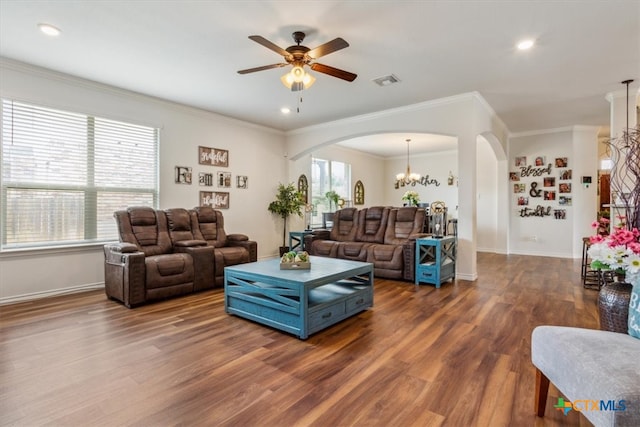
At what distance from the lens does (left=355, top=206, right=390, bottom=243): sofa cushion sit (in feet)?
18.3

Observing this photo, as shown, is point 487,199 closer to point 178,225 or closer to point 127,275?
point 178,225

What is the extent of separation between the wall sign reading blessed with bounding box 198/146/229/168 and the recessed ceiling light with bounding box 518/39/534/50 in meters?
4.67

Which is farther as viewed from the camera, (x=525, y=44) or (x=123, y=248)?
(x=123, y=248)

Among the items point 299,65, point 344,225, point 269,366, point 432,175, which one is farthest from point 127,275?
point 432,175

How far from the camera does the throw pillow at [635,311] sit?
1.53 m

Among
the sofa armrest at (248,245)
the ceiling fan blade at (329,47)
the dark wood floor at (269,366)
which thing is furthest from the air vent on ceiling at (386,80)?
the sofa armrest at (248,245)

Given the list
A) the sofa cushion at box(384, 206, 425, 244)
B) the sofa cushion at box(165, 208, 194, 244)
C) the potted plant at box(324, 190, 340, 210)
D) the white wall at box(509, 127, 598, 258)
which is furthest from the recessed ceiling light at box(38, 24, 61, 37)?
the white wall at box(509, 127, 598, 258)

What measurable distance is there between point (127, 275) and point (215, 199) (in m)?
→ 2.46

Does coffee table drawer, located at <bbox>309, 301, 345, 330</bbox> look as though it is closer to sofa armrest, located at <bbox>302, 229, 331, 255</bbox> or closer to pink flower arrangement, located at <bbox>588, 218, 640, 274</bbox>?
pink flower arrangement, located at <bbox>588, 218, 640, 274</bbox>

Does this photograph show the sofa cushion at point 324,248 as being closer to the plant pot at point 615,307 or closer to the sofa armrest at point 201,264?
the sofa armrest at point 201,264

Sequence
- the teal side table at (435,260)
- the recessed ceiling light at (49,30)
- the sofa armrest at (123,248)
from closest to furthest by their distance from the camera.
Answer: the recessed ceiling light at (49,30) < the sofa armrest at (123,248) < the teal side table at (435,260)

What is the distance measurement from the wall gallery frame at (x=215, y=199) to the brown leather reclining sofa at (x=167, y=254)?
1.75ft

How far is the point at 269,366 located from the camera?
223 centimetres
